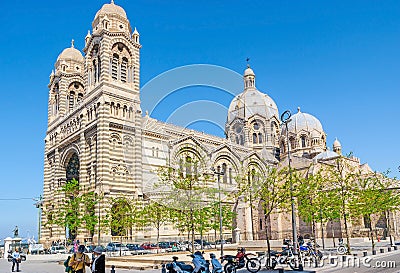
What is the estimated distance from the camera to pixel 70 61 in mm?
59562

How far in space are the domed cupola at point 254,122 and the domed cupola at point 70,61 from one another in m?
30.0

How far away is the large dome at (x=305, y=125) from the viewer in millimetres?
72869

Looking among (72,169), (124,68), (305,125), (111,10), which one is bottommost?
(72,169)

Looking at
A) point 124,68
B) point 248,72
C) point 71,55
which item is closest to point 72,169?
point 124,68

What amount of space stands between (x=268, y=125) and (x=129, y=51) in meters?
32.8

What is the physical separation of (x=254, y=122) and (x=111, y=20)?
3408 cm

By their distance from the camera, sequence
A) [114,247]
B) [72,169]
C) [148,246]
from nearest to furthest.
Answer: [114,247], [148,246], [72,169]

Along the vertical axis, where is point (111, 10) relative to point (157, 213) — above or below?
above

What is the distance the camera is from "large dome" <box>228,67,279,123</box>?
7250 centimetres

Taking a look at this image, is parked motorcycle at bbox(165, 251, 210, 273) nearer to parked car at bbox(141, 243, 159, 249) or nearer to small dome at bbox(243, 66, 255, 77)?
parked car at bbox(141, 243, 159, 249)

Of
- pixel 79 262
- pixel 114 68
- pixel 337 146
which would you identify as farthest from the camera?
pixel 337 146

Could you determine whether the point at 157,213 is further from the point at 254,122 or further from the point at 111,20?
the point at 254,122

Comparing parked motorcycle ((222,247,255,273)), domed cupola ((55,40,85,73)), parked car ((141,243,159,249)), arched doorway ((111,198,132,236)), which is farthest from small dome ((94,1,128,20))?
parked motorcycle ((222,247,255,273))

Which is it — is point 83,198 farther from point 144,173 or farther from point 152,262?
point 152,262
